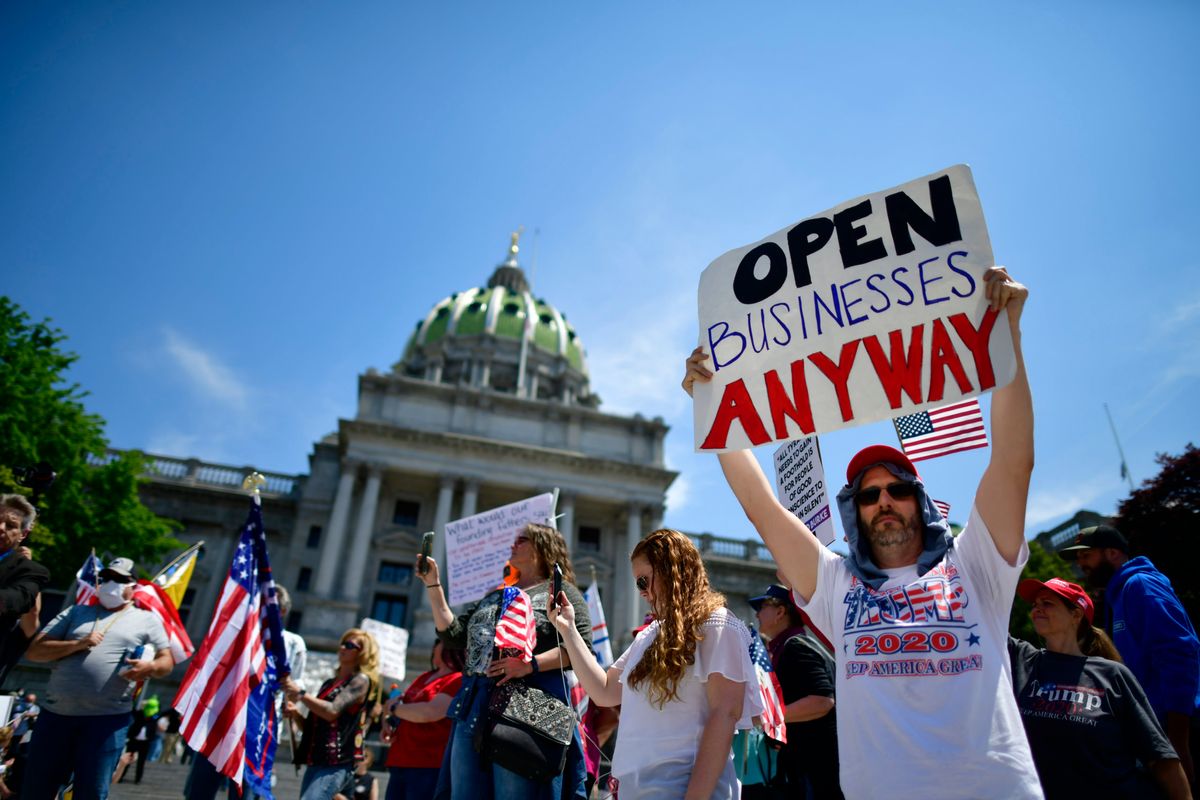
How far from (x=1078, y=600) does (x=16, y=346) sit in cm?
2675

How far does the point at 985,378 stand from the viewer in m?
2.52

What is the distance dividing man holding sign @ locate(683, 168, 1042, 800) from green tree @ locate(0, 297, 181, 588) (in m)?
22.7

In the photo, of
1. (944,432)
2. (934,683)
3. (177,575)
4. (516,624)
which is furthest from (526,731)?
(177,575)

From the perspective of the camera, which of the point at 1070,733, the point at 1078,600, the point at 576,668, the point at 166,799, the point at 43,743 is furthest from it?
the point at 166,799

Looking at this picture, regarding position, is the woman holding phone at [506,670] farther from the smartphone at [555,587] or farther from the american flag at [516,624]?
the smartphone at [555,587]

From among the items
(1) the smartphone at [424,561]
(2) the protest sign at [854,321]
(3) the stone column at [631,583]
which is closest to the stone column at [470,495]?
(3) the stone column at [631,583]

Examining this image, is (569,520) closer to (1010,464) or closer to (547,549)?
(547,549)

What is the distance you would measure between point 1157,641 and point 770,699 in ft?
7.67

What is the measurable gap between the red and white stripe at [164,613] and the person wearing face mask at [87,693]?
0.35 m

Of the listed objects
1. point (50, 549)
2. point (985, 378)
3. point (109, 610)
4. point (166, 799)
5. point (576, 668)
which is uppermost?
point (50, 549)

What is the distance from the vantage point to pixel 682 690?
310 centimetres

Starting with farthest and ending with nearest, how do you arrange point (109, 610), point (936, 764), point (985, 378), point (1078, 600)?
point (109, 610) < point (1078, 600) < point (985, 378) < point (936, 764)

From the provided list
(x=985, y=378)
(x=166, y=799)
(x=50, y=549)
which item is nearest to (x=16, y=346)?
(x=50, y=549)

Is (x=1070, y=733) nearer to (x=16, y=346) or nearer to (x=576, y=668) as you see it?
(x=576, y=668)
